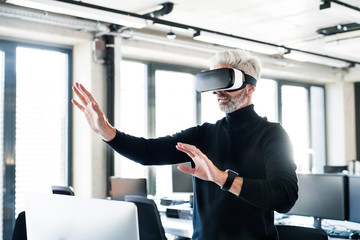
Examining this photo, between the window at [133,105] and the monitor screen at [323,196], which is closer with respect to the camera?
the monitor screen at [323,196]

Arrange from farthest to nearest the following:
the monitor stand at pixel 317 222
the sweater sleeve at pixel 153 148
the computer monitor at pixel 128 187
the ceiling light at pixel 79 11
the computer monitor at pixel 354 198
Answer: the computer monitor at pixel 128 187 < the ceiling light at pixel 79 11 < the monitor stand at pixel 317 222 < the computer monitor at pixel 354 198 < the sweater sleeve at pixel 153 148

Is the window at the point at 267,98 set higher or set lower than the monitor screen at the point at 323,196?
higher

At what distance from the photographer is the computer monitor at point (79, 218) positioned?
1311 millimetres

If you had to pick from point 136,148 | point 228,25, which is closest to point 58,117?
point 228,25

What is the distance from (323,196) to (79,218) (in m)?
2.64

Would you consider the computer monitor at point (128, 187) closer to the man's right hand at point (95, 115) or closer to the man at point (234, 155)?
the man at point (234, 155)

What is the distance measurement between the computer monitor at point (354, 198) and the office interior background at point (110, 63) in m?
1.84

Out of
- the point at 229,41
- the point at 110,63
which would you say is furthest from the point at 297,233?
the point at 110,63

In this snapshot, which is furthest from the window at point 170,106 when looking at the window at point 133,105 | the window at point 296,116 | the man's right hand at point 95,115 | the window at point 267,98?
the man's right hand at point 95,115

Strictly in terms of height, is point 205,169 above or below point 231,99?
below

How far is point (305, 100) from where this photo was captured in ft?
30.9

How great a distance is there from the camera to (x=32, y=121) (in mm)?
5355

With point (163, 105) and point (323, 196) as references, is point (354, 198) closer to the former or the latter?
point (323, 196)

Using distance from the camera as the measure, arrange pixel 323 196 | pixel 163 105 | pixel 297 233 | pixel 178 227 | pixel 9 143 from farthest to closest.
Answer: pixel 163 105 → pixel 9 143 → pixel 323 196 → pixel 178 227 → pixel 297 233
